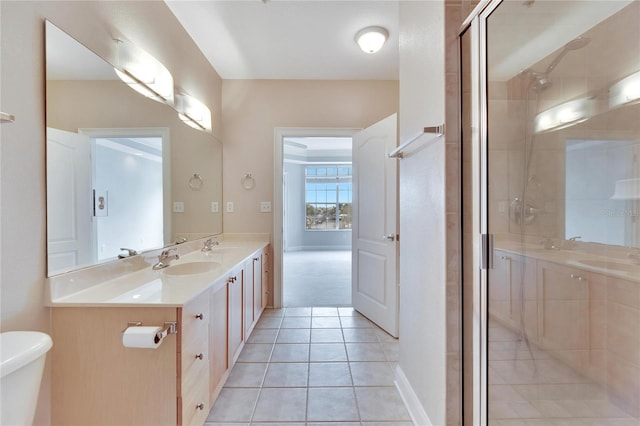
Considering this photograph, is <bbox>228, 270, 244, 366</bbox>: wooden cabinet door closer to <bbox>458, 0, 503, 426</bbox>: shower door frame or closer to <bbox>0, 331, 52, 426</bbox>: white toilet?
<bbox>0, 331, 52, 426</bbox>: white toilet

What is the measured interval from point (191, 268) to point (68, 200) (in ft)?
2.84

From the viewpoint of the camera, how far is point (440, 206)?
1196mm

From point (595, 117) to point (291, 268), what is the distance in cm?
481

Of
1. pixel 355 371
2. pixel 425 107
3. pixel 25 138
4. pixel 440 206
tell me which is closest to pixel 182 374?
pixel 25 138

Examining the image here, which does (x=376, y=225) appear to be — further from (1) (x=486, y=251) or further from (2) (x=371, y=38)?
(2) (x=371, y=38)

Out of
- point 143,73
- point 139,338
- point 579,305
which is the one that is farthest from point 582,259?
point 143,73

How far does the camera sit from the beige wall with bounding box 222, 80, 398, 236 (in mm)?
3008

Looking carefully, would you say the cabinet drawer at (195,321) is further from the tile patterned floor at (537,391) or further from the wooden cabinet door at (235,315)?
the tile patterned floor at (537,391)

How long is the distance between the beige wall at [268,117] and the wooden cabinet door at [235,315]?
117 centimetres

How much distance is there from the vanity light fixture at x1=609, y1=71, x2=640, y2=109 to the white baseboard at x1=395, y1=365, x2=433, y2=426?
1643mm

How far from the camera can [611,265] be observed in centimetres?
112

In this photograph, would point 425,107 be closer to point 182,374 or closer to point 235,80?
point 182,374

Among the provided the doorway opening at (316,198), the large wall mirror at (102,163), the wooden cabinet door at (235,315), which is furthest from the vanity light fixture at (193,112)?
the doorway opening at (316,198)

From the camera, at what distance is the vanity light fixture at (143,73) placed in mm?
1500
